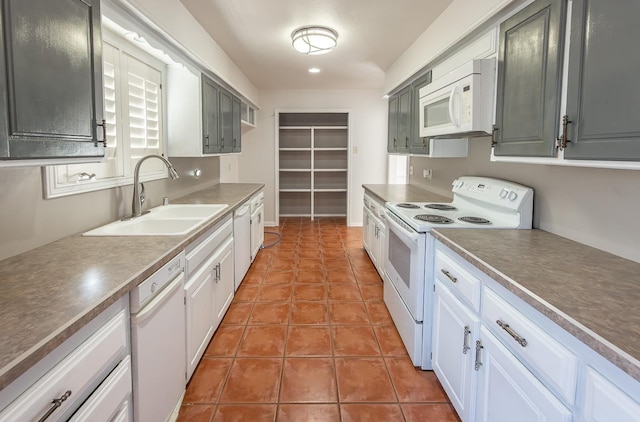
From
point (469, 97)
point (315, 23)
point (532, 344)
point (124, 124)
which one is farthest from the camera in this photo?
point (315, 23)

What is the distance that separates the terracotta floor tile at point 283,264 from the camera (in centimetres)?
434

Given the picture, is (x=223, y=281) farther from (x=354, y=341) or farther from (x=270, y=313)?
(x=354, y=341)

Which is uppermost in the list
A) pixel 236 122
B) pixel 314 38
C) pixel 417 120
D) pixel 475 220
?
pixel 314 38

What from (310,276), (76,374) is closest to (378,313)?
(310,276)

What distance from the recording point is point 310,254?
4.92m

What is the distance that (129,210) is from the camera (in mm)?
2570

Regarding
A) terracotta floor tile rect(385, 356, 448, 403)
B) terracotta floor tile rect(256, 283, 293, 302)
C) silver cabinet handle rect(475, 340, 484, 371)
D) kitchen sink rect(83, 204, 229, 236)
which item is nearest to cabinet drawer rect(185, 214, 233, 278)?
kitchen sink rect(83, 204, 229, 236)

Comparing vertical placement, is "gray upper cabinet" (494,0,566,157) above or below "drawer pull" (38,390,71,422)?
above

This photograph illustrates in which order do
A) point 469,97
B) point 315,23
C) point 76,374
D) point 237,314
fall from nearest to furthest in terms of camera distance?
point 76,374 → point 469,97 → point 237,314 → point 315,23

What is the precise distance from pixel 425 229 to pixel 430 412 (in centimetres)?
96

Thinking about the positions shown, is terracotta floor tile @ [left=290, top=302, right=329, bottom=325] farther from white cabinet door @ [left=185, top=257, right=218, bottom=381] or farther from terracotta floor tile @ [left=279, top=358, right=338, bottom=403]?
white cabinet door @ [left=185, top=257, right=218, bottom=381]

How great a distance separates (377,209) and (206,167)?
2087 mm

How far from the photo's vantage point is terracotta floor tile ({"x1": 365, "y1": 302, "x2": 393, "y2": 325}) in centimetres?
299

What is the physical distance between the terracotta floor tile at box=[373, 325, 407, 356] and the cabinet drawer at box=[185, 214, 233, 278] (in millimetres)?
1335
